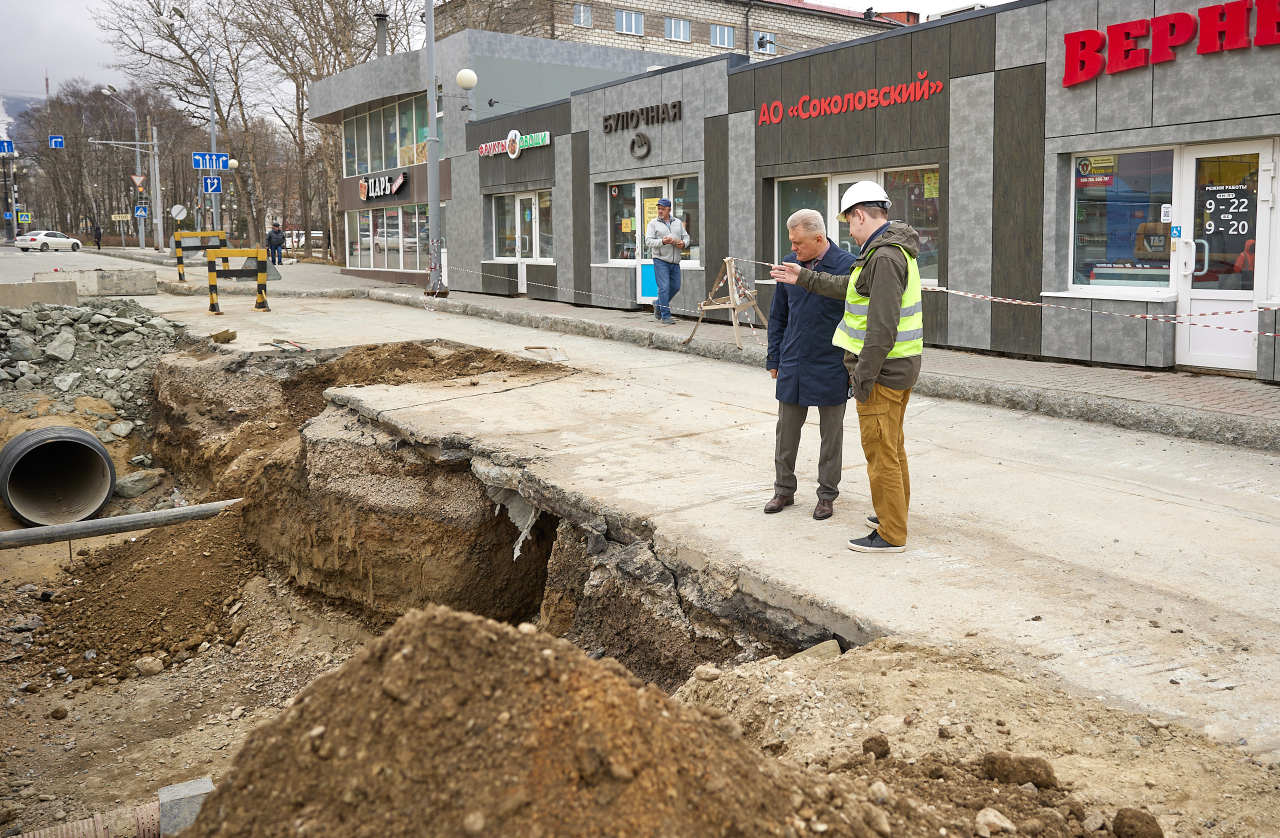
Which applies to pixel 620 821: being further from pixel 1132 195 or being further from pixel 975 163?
pixel 975 163

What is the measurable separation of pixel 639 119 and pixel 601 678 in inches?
655

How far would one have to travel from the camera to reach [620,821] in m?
2.38

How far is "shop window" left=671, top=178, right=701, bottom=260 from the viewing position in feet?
57.1

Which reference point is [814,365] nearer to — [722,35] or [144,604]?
[144,604]

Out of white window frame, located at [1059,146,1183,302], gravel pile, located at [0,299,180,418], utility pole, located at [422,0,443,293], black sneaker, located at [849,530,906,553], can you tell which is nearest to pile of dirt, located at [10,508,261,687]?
gravel pile, located at [0,299,180,418]

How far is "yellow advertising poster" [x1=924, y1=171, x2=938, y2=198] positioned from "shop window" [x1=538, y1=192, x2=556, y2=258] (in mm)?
9965

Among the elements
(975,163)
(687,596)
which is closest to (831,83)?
(975,163)

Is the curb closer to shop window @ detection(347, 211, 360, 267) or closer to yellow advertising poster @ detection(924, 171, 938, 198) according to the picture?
yellow advertising poster @ detection(924, 171, 938, 198)

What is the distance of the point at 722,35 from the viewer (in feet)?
163

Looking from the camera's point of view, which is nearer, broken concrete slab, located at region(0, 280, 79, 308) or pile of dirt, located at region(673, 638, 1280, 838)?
pile of dirt, located at region(673, 638, 1280, 838)

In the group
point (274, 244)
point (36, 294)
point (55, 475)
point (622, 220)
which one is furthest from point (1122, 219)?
point (274, 244)

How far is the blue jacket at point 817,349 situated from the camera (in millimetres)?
5953

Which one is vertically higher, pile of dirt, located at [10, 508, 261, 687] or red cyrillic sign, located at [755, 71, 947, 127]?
red cyrillic sign, located at [755, 71, 947, 127]

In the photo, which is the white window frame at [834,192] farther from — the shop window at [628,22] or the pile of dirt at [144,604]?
the shop window at [628,22]
